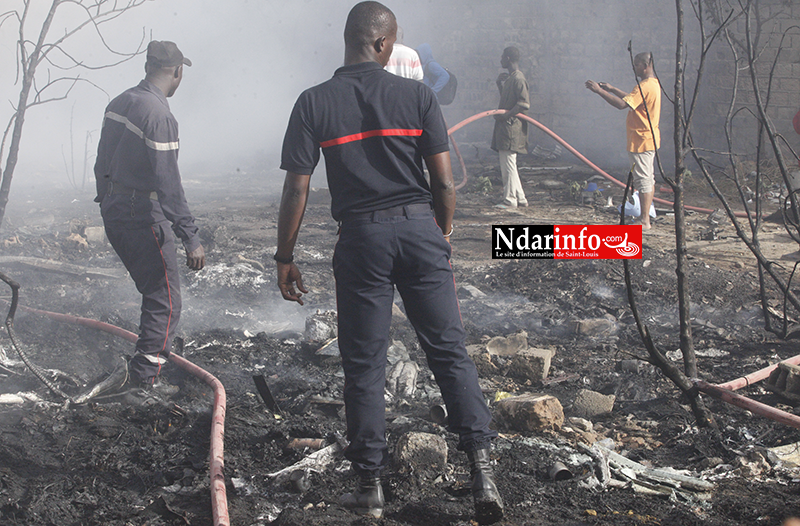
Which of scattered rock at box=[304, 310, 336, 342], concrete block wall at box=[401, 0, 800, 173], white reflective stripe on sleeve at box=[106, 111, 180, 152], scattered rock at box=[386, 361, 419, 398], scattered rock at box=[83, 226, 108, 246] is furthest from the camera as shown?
concrete block wall at box=[401, 0, 800, 173]

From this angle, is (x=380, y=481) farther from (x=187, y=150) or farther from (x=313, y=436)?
(x=187, y=150)

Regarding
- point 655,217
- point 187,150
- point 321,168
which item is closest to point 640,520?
point 655,217

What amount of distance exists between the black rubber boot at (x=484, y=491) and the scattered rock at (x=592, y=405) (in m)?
1.08

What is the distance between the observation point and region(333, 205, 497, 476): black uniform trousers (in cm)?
228

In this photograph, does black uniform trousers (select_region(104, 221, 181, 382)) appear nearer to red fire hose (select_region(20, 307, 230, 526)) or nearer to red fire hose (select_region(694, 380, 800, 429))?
red fire hose (select_region(20, 307, 230, 526))

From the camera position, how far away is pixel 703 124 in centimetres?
1175

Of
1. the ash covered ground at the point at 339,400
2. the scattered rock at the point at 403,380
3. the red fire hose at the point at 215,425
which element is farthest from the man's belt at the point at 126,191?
the scattered rock at the point at 403,380

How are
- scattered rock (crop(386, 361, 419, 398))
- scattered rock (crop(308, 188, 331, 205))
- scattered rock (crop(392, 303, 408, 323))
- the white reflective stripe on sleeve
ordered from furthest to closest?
1. scattered rock (crop(308, 188, 331, 205))
2. scattered rock (crop(392, 303, 408, 323))
3. scattered rock (crop(386, 361, 419, 398))
4. the white reflective stripe on sleeve

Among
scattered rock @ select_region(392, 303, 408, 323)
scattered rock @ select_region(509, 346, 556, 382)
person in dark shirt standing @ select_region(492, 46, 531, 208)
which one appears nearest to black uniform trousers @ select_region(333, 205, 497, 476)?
scattered rock @ select_region(509, 346, 556, 382)

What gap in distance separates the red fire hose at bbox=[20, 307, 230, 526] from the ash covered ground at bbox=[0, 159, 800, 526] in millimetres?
120

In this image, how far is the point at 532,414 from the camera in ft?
9.48

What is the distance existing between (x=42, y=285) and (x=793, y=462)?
5839 millimetres

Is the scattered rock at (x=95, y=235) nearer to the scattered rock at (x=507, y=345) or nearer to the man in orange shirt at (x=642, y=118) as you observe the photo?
the scattered rock at (x=507, y=345)

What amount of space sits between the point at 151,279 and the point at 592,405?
256 cm
